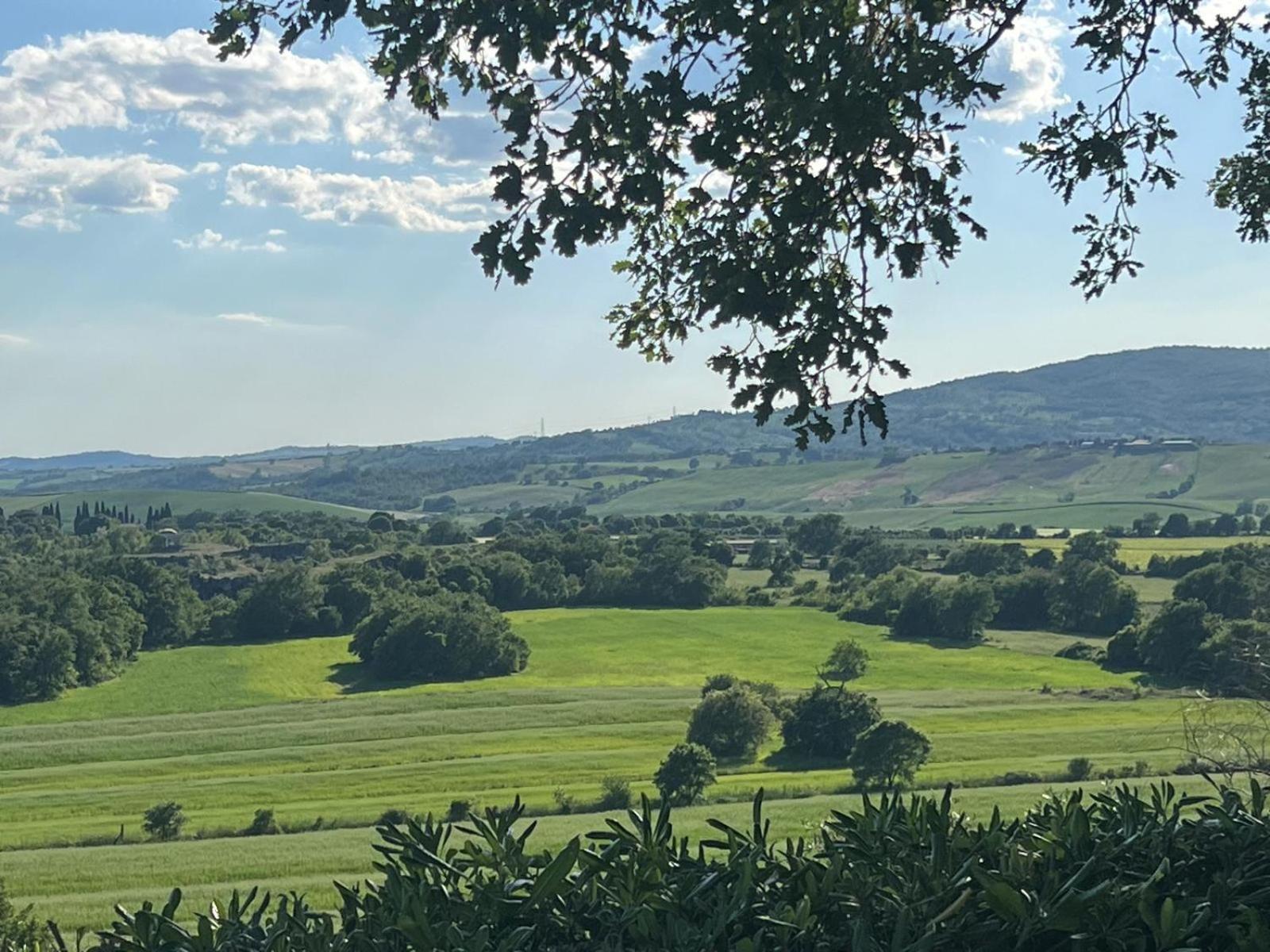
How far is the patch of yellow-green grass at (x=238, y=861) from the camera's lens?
32.7 meters

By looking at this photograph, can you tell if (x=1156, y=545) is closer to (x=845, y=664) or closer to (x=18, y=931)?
(x=845, y=664)

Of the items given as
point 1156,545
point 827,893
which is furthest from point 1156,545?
point 827,893

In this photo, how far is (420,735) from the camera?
2761 inches

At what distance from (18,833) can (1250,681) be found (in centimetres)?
4766

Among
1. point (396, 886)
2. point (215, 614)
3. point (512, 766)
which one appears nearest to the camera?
point (396, 886)

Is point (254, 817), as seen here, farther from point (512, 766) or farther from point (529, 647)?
point (529, 647)

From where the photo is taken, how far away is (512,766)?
5850 centimetres

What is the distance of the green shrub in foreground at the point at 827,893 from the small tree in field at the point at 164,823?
4681 centimetres

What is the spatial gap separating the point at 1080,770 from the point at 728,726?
786 inches

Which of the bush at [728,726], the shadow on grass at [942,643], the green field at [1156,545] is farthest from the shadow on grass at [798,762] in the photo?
the green field at [1156,545]

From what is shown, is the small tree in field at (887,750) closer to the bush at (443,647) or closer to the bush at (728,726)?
the bush at (728,726)

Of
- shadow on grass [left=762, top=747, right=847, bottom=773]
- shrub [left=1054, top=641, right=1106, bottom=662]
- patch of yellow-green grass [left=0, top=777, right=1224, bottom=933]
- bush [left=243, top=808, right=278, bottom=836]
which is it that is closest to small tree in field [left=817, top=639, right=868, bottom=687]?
shadow on grass [left=762, top=747, right=847, bottom=773]

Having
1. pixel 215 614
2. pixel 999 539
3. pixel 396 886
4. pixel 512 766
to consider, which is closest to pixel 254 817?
pixel 512 766

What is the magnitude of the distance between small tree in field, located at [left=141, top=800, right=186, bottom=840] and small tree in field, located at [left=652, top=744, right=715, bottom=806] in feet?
64.3
